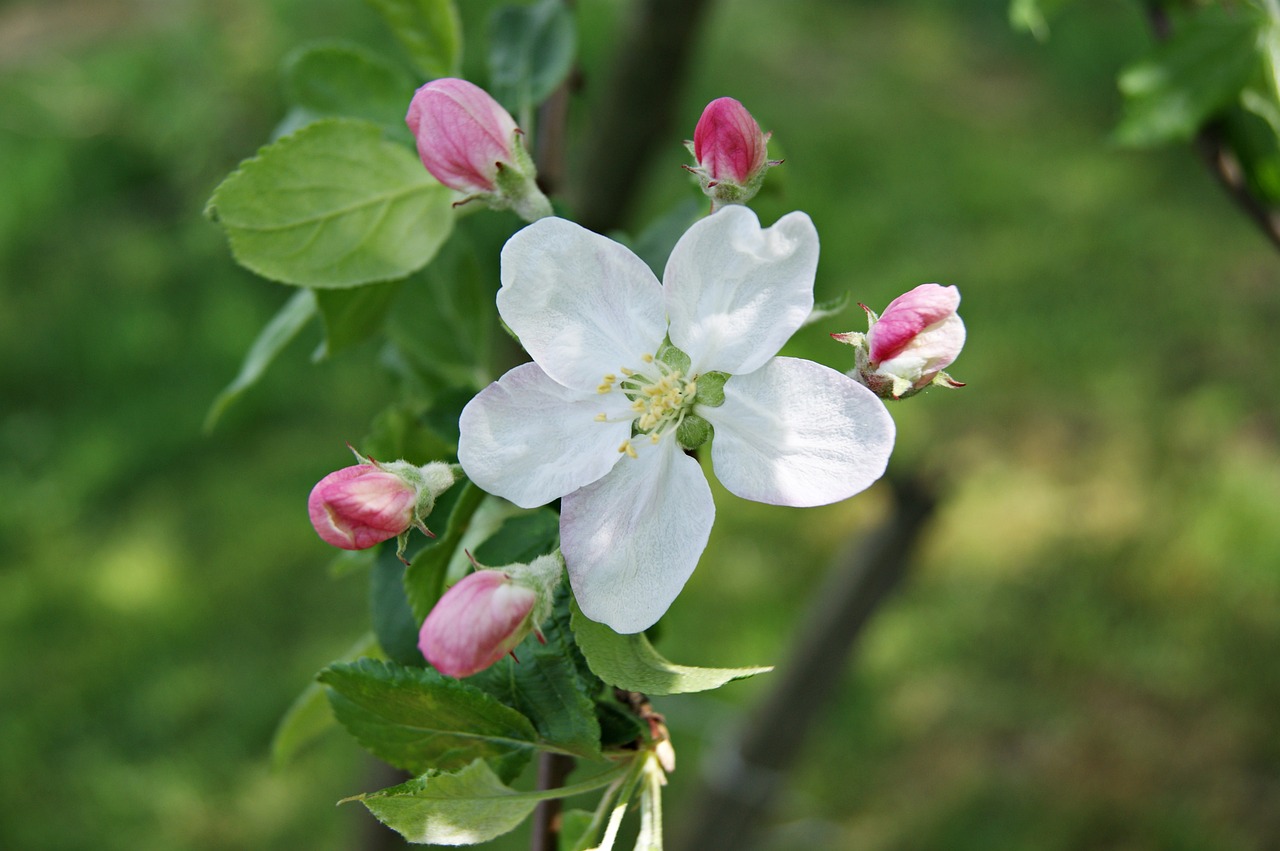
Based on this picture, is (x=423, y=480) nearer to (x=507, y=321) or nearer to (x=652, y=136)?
(x=507, y=321)

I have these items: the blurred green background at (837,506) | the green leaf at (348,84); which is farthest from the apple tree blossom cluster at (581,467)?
the blurred green background at (837,506)

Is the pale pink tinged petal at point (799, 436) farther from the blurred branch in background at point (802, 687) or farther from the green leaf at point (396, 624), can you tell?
the blurred branch in background at point (802, 687)

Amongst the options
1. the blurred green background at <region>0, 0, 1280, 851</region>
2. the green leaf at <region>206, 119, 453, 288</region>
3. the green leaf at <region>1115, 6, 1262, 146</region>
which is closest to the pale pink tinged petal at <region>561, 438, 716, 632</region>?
the green leaf at <region>206, 119, 453, 288</region>

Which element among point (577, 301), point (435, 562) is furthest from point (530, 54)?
point (435, 562)

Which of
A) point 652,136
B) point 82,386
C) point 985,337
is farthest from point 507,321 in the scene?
point 82,386

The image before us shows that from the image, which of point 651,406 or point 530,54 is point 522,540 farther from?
point 530,54
